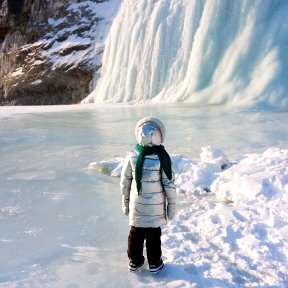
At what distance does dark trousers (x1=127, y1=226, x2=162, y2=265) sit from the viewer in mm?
2873

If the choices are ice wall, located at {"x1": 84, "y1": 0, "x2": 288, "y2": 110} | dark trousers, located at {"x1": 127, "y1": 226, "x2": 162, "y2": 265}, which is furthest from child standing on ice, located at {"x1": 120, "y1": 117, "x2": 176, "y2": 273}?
ice wall, located at {"x1": 84, "y1": 0, "x2": 288, "y2": 110}

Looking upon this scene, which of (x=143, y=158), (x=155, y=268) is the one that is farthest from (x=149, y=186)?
(x=155, y=268)

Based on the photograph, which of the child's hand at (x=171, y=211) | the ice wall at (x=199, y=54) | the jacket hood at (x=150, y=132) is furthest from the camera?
the ice wall at (x=199, y=54)

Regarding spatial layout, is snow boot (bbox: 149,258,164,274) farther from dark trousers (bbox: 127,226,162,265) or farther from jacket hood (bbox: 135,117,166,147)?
jacket hood (bbox: 135,117,166,147)

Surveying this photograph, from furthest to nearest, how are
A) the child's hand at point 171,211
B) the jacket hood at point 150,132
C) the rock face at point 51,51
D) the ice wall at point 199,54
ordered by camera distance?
the rock face at point 51,51, the ice wall at point 199,54, the child's hand at point 171,211, the jacket hood at point 150,132

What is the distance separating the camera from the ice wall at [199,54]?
41.7ft

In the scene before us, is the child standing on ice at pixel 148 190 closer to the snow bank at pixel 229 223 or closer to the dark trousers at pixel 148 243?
the dark trousers at pixel 148 243

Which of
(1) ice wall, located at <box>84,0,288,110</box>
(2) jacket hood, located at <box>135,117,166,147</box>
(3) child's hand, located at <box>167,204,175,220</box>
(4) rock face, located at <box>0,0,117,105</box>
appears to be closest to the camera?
(2) jacket hood, located at <box>135,117,166,147</box>

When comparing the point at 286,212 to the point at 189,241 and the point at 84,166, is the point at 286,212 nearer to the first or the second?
the point at 189,241

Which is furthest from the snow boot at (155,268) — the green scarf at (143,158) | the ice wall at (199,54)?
the ice wall at (199,54)

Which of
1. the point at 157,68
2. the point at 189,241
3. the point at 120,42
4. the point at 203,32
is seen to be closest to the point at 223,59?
the point at 203,32

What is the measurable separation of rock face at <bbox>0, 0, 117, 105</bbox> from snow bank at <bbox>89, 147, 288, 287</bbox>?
15805 millimetres

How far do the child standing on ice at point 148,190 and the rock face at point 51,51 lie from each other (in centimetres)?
1757

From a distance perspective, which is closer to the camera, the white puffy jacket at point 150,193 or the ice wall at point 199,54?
the white puffy jacket at point 150,193
